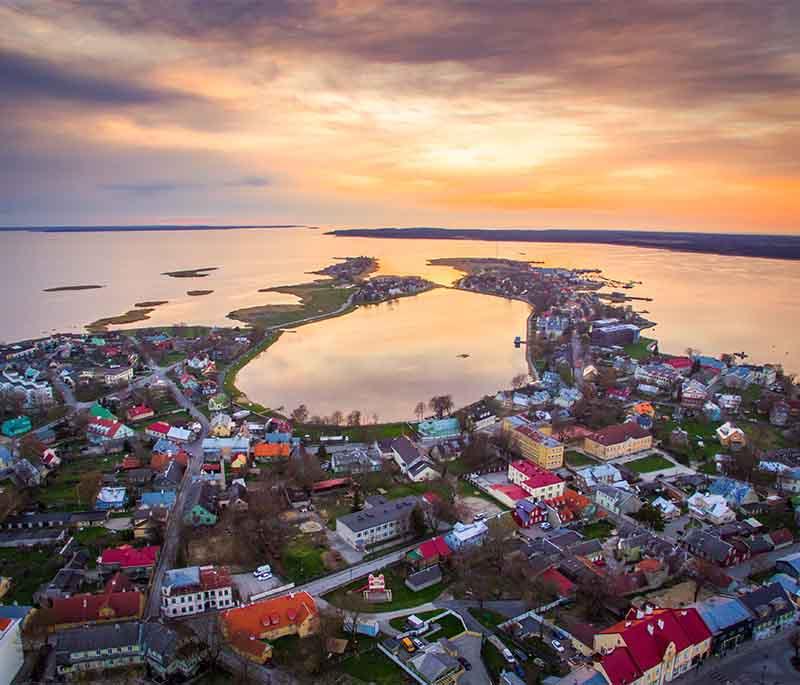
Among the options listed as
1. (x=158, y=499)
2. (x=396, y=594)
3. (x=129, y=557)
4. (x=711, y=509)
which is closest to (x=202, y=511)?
(x=158, y=499)

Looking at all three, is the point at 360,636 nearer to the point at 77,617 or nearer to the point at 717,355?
the point at 77,617

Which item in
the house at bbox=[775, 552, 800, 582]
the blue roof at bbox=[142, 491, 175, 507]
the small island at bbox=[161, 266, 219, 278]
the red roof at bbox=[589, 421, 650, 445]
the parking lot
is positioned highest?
the red roof at bbox=[589, 421, 650, 445]

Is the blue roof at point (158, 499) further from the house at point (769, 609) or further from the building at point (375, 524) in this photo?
the house at point (769, 609)

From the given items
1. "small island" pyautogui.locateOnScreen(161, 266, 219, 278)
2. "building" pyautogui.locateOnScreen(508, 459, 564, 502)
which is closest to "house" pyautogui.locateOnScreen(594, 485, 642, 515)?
"building" pyautogui.locateOnScreen(508, 459, 564, 502)

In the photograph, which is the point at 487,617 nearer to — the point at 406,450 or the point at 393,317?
the point at 406,450

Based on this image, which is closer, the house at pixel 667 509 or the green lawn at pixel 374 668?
the green lawn at pixel 374 668

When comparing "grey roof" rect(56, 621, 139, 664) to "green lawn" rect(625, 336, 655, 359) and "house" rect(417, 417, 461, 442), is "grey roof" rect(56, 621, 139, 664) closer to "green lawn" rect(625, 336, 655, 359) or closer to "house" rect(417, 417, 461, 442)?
"house" rect(417, 417, 461, 442)

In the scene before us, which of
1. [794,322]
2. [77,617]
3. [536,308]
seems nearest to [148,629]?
[77,617]

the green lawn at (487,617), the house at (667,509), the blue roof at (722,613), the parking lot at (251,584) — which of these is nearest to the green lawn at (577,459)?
the house at (667,509)
